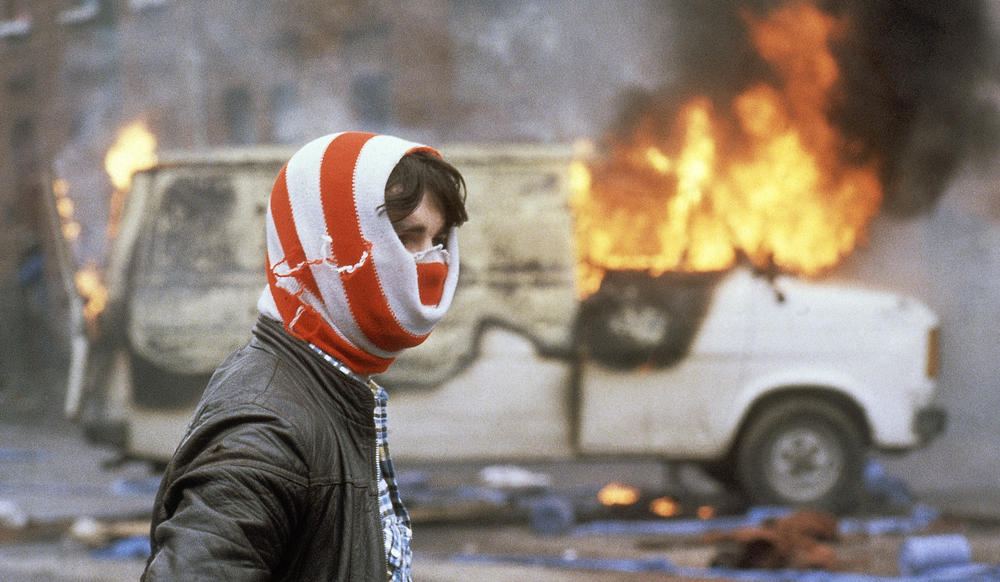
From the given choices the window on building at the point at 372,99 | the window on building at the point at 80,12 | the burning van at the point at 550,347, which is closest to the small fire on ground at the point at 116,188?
the burning van at the point at 550,347

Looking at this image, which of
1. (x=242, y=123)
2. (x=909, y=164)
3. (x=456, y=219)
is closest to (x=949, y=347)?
(x=909, y=164)

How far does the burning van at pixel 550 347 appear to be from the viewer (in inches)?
274

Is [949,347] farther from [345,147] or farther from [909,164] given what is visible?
[345,147]

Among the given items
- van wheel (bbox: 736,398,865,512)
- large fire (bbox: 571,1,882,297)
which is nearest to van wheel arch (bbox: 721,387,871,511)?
van wheel (bbox: 736,398,865,512)

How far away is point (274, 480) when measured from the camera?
144cm

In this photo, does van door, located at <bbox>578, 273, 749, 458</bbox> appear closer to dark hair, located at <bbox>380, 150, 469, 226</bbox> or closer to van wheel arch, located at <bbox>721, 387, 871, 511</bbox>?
van wheel arch, located at <bbox>721, 387, 871, 511</bbox>

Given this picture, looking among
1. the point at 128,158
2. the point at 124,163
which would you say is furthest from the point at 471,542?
the point at 128,158

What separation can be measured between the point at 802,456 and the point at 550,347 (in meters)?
1.84

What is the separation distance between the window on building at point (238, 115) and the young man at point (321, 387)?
51.7ft

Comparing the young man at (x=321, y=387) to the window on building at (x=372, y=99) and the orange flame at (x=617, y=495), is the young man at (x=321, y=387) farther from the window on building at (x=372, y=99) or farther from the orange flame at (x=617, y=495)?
the window on building at (x=372, y=99)

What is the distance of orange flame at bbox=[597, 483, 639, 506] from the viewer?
26.1 feet

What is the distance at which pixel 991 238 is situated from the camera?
1130cm

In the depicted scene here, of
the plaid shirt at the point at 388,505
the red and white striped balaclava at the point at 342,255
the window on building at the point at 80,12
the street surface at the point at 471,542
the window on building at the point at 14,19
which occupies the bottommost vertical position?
the street surface at the point at 471,542

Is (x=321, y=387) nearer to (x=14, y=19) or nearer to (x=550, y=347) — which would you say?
(x=550, y=347)
